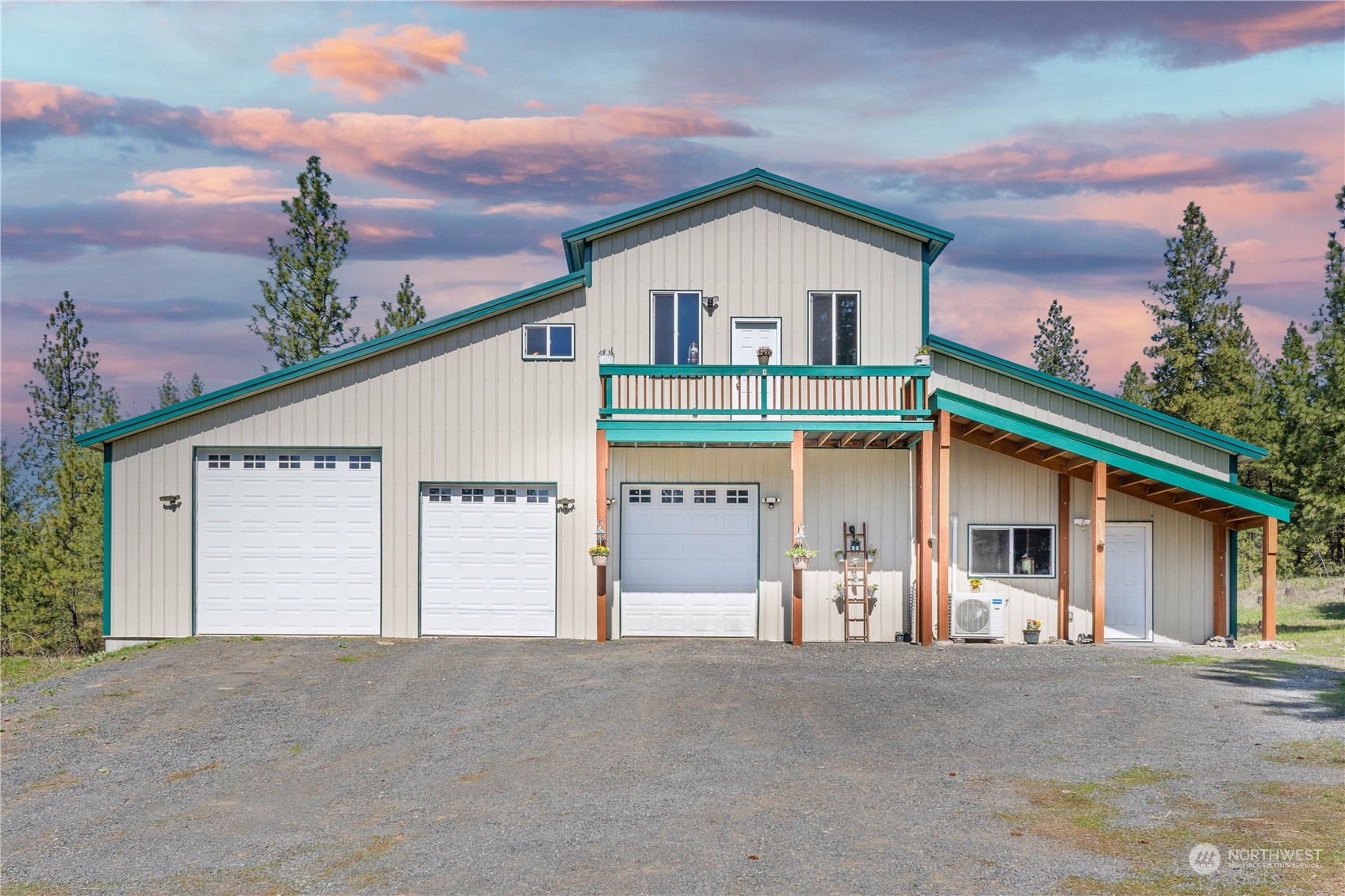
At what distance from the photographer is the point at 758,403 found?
1734 centimetres

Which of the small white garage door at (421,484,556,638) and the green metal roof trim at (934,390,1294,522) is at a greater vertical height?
the green metal roof trim at (934,390,1294,522)

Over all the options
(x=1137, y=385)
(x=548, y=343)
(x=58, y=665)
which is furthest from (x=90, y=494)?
(x=1137, y=385)

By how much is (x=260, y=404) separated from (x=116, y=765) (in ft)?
29.4

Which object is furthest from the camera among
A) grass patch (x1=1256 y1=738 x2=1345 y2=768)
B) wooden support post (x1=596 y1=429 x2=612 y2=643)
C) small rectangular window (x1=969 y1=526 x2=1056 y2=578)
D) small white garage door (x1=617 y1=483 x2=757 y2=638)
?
small rectangular window (x1=969 y1=526 x2=1056 y2=578)

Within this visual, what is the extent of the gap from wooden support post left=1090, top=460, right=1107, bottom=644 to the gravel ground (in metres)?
1.60

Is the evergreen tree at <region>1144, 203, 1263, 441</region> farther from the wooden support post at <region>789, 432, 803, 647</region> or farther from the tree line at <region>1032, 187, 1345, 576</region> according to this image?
the wooden support post at <region>789, 432, 803, 647</region>

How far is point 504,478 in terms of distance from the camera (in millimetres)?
17828

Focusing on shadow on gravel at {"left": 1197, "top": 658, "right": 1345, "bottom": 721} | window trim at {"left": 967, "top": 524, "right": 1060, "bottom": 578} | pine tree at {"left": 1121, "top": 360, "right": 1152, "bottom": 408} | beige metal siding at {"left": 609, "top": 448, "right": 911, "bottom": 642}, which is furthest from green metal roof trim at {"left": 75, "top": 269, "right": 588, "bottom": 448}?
pine tree at {"left": 1121, "top": 360, "right": 1152, "bottom": 408}

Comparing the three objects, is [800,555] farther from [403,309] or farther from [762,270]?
[403,309]

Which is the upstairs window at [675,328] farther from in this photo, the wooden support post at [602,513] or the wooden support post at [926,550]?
the wooden support post at [926,550]

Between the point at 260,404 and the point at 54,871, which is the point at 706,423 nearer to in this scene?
the point at 260,404

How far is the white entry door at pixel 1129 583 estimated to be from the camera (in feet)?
59.6

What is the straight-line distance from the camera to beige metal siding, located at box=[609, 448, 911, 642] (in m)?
17.9

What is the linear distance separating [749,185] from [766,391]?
396 centimetres
